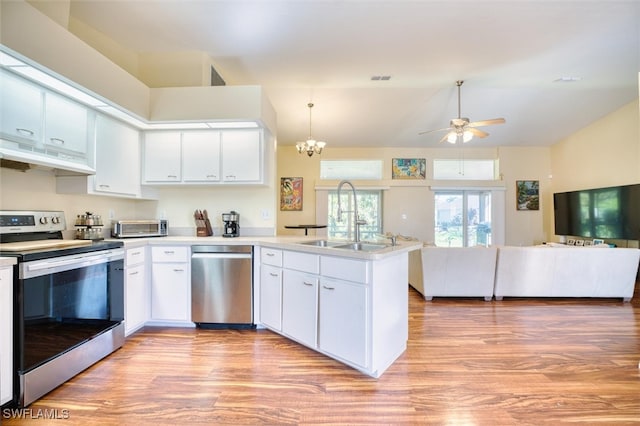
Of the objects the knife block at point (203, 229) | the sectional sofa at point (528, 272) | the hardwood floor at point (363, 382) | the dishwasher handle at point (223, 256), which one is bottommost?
the hardwood floor at point (363, 382)

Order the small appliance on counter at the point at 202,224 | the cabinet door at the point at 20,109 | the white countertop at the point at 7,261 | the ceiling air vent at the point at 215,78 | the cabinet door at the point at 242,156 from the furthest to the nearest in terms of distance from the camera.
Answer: the ceiling air vent at the point at 215,78, the small appliance on counter at the point at 202,224, the cabinet door at the point at 242,156, the cabinet door at the point at 20,109, the white countertop at the point at 7,261

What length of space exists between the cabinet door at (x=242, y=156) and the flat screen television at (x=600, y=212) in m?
6.36

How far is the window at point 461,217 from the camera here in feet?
23.3

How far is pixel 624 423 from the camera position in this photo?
1.55 m

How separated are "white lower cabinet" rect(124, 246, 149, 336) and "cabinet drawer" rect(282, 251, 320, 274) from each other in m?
1.36

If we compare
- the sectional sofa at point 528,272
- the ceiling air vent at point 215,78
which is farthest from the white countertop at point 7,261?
the sectional sofa at point 528,272

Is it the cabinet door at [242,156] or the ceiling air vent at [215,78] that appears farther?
the ceiling air vent at [215,78]

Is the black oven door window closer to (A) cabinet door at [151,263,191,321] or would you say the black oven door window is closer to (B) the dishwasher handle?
(A) cabinet door at [151,263,191,321]

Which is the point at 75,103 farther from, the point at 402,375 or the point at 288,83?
the point at 402,375

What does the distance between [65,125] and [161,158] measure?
0.89 meters

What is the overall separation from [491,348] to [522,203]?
5.99 metres

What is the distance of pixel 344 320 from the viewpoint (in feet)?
6.48

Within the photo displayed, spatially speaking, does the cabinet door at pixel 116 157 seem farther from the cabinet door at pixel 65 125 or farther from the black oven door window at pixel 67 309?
the black oven door window at pixel 67 309

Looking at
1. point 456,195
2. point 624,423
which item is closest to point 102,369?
point 624,423
